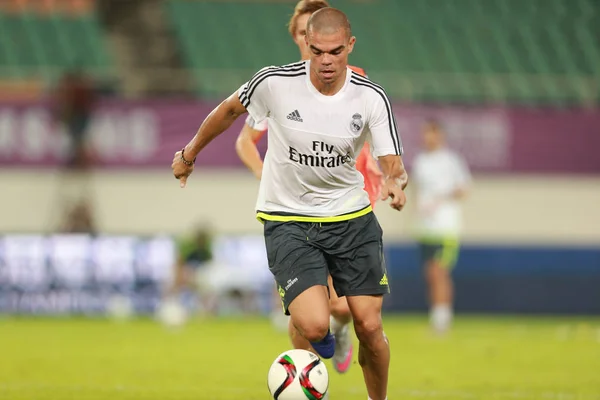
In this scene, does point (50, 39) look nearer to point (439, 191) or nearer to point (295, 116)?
point (439, 191)

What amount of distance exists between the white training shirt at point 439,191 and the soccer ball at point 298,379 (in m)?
8.34

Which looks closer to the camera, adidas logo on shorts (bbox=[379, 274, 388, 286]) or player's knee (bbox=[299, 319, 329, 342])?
player's knee (bbox=[299, 319, 329, 342])

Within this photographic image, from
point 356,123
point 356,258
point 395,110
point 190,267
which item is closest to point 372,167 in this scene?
point 356,258

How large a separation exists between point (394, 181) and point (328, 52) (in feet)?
2.58

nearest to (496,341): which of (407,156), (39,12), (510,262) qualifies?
(510,262)

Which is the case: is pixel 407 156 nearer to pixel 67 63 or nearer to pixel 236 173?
pixel 236 173

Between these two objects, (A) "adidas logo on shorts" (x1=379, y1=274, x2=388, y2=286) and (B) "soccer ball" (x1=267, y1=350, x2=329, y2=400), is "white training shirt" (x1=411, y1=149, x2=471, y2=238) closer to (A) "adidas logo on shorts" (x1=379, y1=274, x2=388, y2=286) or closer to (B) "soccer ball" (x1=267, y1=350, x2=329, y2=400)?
(A) "adidas logo on shorts" (x1=379, y1=274, x2=388, y2=286)

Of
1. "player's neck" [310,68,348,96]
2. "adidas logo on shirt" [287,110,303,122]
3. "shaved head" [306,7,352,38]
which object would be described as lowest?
"adidas logo on shirt" [287,110,303,122]

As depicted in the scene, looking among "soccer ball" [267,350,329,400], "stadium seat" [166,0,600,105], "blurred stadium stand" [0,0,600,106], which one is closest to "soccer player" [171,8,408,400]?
"soccer ball" [267,350,329,400]

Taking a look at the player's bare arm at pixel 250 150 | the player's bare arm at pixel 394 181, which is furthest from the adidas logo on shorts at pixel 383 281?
the player's bare arm at pixel 250 150

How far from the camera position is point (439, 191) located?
1488 cm

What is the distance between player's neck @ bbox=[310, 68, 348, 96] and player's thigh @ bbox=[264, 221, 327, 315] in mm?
799

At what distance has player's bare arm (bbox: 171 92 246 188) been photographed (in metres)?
6.66

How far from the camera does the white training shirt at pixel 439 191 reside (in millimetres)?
14773
